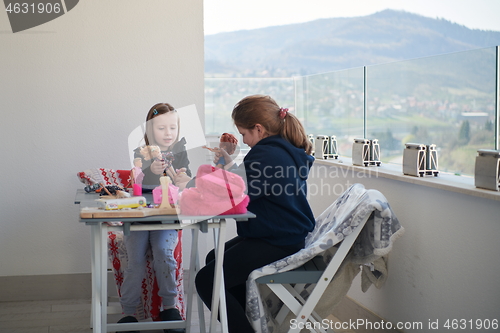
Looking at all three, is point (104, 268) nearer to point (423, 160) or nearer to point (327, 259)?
point (327, 259)

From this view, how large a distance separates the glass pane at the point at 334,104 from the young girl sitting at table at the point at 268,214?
1.02 m

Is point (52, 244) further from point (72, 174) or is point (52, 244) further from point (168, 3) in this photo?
point (168, 3)

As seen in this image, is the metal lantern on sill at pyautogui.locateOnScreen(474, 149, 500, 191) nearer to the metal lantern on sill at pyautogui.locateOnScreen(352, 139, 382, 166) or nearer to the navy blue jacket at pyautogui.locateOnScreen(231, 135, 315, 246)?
the navy blue jacket at pyautogui.locateOnScreen(231, 135, 315, 246)

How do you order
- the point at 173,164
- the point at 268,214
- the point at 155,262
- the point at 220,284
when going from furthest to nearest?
the point at 173,164 < the point at 155,262 < the point at 268,214 < the point at 220,284

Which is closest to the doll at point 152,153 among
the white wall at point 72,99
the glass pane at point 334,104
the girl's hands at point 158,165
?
the girl's hands at point 158,165

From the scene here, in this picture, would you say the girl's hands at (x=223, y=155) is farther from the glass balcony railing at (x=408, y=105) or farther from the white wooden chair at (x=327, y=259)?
the glass balcony railing at (x=408, y=105)

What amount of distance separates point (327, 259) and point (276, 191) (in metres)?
0.38

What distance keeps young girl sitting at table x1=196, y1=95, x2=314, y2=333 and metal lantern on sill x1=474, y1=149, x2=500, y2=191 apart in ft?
2.11

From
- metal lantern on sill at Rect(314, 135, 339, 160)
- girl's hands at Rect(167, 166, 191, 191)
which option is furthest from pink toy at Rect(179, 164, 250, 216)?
metal lantern on sill at Rect(314, 135, 339, 160)

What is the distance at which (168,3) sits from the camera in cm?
317

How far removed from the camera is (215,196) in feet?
5.78

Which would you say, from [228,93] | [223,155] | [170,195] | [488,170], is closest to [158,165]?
[223,155]

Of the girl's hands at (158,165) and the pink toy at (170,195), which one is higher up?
the girl's hands at (158,165)

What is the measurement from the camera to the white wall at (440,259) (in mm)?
1763
